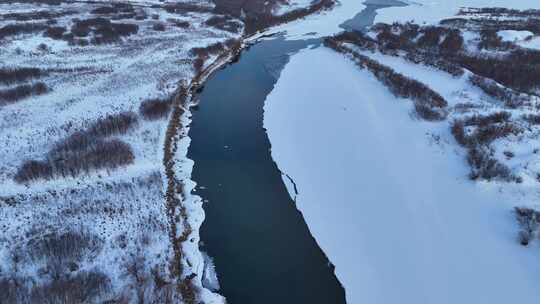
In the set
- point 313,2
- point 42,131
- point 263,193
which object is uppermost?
point 313,2

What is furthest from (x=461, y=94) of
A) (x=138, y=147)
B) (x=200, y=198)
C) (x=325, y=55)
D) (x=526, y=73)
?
(x=138, y=147)

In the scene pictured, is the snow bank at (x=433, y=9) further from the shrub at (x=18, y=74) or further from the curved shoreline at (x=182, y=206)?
the shrub at (x=18, y=74)

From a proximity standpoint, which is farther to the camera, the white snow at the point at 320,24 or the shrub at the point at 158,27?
the white snow at the point at 320,24

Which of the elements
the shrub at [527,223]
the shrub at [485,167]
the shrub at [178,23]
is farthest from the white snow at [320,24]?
the shrub at [527,223]

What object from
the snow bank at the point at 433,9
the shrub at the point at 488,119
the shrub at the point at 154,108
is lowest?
the shrub at the point at 154,108

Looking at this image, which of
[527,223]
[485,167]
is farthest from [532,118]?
[527,223]

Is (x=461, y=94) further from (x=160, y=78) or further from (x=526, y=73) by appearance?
(x=160, y=78)

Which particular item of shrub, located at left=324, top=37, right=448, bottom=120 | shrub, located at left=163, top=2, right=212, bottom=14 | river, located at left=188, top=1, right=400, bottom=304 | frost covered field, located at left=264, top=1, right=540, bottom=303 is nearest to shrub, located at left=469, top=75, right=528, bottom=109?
frost covered field, located at left=264, top=1, right=540, bottom=303
